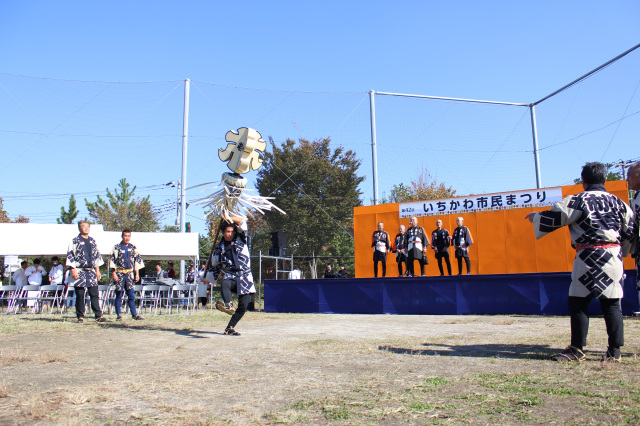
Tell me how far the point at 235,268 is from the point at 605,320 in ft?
14.2

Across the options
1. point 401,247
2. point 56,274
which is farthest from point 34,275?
point 401,247

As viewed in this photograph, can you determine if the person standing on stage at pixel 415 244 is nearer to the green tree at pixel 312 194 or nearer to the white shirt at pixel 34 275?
the white shirt at pixel 34 275

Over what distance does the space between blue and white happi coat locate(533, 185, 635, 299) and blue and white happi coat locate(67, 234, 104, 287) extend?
772 centimetres

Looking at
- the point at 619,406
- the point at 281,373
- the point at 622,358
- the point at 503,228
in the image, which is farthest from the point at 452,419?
the point at 503,228

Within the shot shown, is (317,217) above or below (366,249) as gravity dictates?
above

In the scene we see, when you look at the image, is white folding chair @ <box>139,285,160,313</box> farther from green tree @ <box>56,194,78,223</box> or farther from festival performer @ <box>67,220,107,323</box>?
green tree @ <box>56,194,78,223</box>

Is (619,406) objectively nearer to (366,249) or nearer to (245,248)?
(245,248)

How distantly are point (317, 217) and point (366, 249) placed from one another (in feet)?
47.5

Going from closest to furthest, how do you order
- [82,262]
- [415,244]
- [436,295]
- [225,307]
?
[225,307]
[82,262]
[436,295]
[415,244]

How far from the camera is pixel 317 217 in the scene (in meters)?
30.9

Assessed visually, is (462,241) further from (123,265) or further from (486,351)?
(123,265)

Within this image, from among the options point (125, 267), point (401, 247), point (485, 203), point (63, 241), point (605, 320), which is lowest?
point (605, 320)

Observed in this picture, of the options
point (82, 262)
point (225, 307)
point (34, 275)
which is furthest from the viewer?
point (34, 275)

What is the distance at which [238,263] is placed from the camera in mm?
6676
